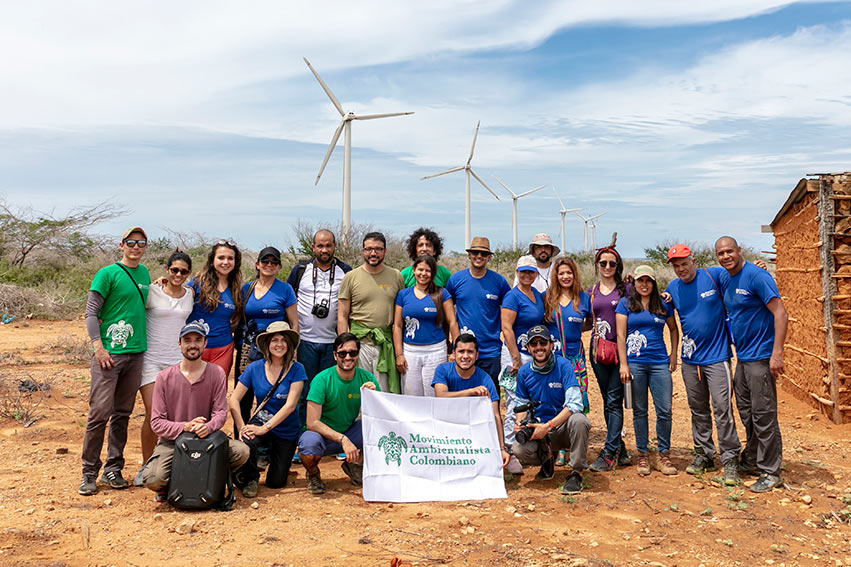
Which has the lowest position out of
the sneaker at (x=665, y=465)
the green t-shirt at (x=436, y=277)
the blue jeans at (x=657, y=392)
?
the sneaker at (x=665, y=465)

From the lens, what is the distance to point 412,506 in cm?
519

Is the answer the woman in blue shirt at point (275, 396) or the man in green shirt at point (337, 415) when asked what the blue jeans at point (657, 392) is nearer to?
the man in green shirt at point (337, 415)

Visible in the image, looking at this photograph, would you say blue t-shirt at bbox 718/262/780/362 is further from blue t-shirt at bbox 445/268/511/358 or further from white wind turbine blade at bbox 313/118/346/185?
white wind turbine blade at bbox 313/118/346/185

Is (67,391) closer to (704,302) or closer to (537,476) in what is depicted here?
(537,476)

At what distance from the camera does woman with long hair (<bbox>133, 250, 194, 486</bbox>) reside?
18.2 ft

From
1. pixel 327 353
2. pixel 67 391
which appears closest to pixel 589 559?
pixel 327 353

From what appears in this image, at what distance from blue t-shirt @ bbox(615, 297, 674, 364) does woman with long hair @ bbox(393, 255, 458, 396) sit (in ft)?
4.96

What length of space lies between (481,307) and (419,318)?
1.92ft

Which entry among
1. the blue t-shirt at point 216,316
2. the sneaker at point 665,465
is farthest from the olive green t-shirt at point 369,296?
the sneaker at point 665,465

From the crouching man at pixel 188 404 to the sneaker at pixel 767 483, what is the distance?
13.2 ft

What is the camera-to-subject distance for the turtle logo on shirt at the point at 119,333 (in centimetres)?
537

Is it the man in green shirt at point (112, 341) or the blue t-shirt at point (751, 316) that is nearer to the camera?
the man in green shirt at point (112, 341)

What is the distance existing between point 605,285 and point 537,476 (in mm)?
1790

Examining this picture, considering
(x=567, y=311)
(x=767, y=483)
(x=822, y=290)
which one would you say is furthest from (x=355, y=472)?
(x=822, y=290)
